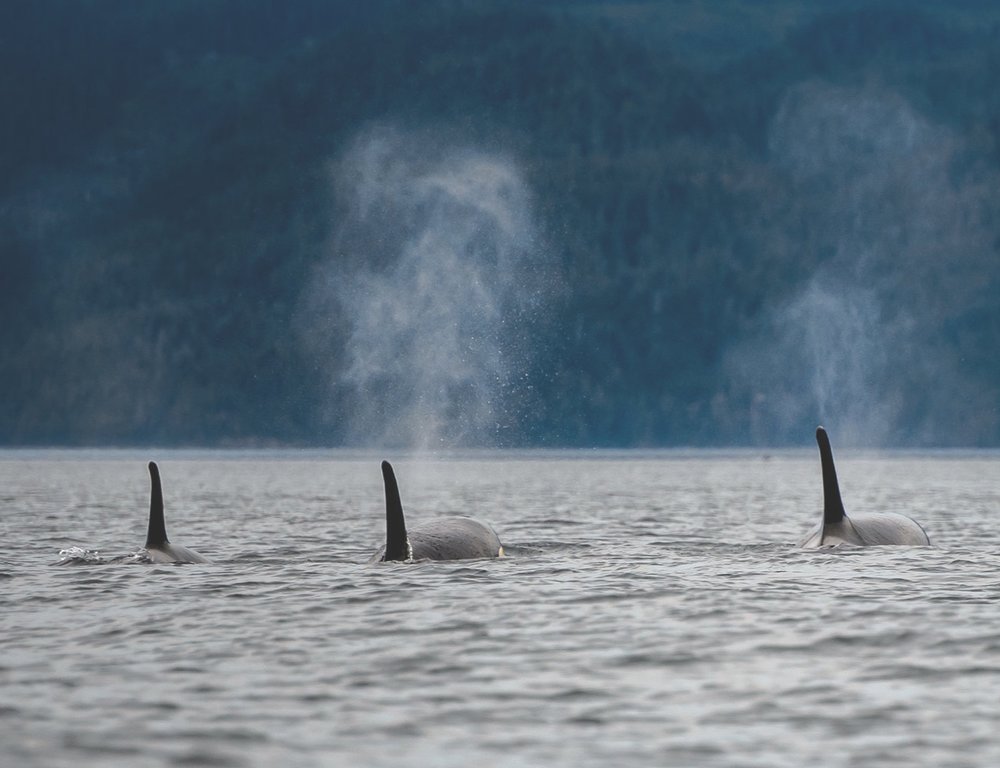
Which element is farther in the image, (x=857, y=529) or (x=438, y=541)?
(x=857, y=529)

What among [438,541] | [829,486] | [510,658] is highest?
[829,486]

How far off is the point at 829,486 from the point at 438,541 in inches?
264

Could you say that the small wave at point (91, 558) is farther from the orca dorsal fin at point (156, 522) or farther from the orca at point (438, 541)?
the orca at point (438, 541)

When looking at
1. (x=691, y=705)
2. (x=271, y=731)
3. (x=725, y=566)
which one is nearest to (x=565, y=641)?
(x=691, y=705)

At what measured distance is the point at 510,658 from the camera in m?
16.9

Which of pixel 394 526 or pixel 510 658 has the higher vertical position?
pixel 394 526

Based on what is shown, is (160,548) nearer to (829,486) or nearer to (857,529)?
(829,486)

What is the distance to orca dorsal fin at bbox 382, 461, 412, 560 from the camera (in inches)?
987

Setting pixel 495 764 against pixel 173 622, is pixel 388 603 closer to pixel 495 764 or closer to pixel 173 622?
pixel 173 622

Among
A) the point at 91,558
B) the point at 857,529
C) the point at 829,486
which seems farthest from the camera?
the point at 91,558

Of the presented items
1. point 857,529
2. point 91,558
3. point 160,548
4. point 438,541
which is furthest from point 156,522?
point 857,529

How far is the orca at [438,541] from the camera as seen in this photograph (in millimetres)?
26938

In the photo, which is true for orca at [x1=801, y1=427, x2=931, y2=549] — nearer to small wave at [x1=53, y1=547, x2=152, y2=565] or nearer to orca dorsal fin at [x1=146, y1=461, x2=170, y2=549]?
orca dorsal fin at [x1=146, y1=461, x2=170, y2=549]

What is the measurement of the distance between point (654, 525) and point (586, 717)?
3130 centimetres
